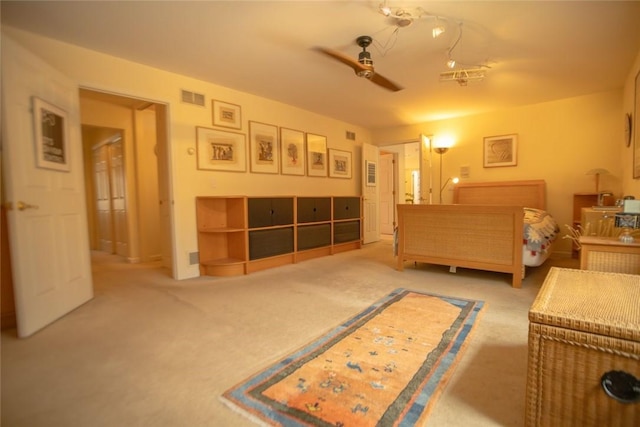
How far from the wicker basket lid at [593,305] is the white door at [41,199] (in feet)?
10.1

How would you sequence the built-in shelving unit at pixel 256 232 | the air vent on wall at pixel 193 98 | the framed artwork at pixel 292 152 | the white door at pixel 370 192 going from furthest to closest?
the white door at pixel 370 192
the framed artwork at pixel 292 152
the built-in shelving unit at pixel 256 232
the air vent on wall at pixel 193 98

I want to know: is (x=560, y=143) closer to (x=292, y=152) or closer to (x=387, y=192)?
(x=387, y=192)

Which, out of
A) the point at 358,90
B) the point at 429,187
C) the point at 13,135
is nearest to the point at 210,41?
the point at 13,135

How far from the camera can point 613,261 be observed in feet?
6.04

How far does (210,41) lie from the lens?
2723mm

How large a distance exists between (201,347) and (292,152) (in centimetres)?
354

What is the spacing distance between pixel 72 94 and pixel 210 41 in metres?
1.35

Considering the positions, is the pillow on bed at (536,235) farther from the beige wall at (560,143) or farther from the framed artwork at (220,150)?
the framed artwork at (220,150)

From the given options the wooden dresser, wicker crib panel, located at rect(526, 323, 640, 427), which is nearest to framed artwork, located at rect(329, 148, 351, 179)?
the wooden dresser

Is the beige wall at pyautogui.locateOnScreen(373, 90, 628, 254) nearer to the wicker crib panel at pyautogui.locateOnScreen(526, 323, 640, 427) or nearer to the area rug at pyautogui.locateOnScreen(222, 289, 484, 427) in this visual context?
the area rug at pyautogui.locateOnScreen(222, 289, 484, 427)

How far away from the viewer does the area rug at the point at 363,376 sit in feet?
4.09

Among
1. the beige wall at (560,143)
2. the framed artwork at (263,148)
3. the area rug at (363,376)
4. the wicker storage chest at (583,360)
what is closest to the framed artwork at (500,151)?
the beige wall at (560,143)

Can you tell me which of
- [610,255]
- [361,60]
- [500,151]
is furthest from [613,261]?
[500,151]

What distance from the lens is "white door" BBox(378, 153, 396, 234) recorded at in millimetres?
7539
